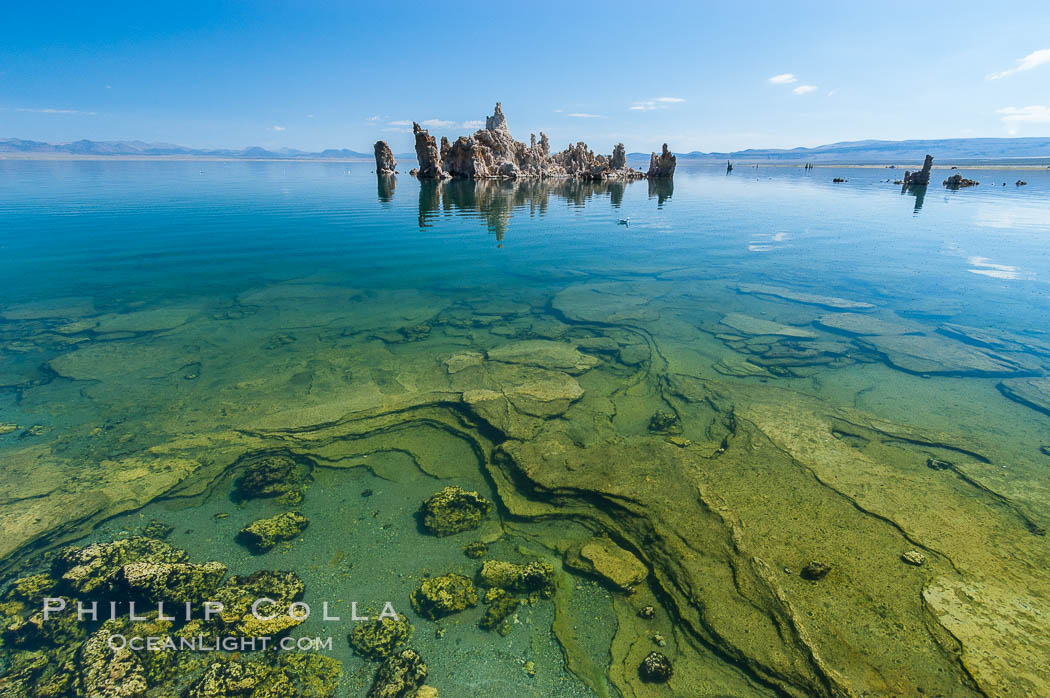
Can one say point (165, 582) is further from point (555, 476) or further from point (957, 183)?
point (957, 183)

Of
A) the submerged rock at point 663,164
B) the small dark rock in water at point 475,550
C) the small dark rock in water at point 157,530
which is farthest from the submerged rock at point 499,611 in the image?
the submerged rock at point 663,164

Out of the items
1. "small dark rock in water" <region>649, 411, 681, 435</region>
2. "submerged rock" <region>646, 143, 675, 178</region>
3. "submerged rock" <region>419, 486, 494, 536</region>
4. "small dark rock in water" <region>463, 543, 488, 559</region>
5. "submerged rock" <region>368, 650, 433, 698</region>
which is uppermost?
"submerged rock" <region>646, 143, 675, 178</region>

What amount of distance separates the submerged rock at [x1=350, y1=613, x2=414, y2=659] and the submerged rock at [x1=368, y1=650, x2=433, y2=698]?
125 mm

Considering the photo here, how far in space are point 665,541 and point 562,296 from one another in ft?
35.8

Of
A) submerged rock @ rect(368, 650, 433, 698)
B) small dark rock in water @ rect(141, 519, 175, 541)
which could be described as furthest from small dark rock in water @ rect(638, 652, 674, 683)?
small dark rock in water @ rect(141, 519, 175, 541)

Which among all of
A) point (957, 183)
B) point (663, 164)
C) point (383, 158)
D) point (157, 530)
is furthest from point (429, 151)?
point (157, 530)

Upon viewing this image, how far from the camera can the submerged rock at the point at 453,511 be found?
5688mm

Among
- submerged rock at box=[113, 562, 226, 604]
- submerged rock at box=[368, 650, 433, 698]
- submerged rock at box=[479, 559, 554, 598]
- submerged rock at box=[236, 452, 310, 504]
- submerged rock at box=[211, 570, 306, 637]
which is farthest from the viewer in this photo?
submerged rock at box=[236, 452, 310, 504]

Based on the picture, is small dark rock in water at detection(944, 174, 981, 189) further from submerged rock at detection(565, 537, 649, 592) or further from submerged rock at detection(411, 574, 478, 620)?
submerged rock at detection(411, 574, 478, 620)

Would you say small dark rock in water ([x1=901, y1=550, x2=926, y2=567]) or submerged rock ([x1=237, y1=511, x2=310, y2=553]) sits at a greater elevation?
small dark rock in water ([x1=901, y1=550, x2=926, y2=567])

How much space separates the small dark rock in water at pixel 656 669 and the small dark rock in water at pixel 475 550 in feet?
7.01

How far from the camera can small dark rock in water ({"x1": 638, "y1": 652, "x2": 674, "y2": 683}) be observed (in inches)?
157

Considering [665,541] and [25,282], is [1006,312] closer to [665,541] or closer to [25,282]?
[665,541]

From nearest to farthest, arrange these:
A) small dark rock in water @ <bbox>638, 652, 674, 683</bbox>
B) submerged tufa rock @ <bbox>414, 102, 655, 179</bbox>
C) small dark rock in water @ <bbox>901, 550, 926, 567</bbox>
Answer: small dark rock in water @ <bbox>638, 652, 674, 683</bbox>
small dark rock in water @ <bbox>901, 550, 926, 567</bbox>
submerged tufa rock @ <bbox>414, 102, 655, 179</bbox>
